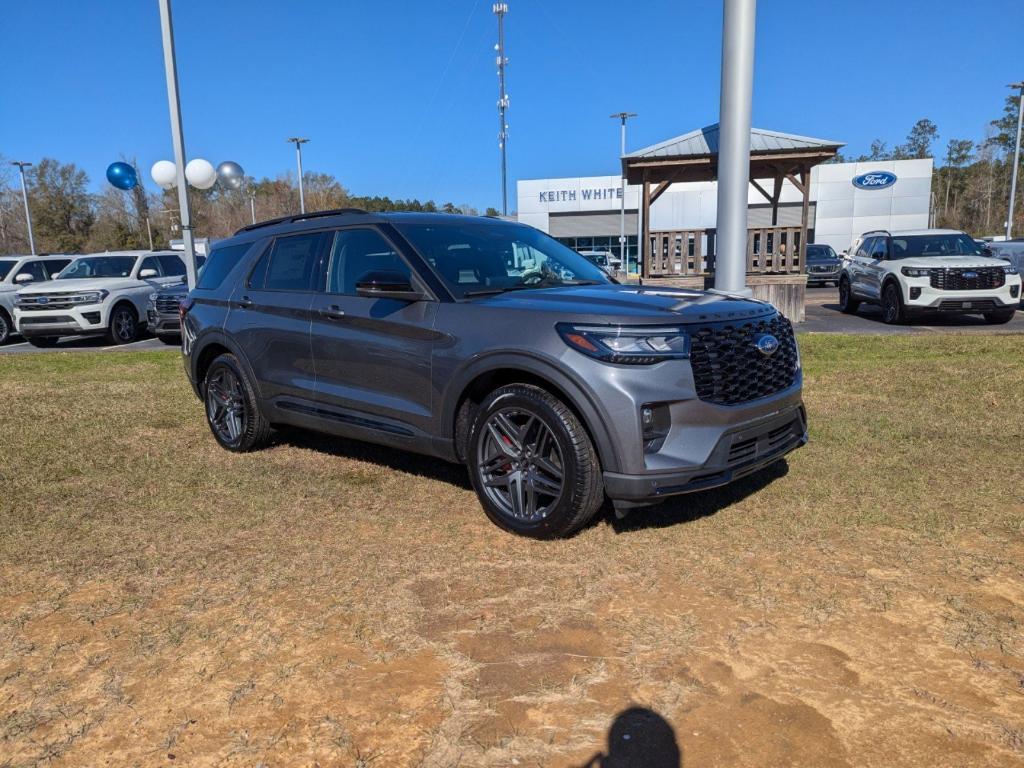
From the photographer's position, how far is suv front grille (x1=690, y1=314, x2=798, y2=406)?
12.5ft

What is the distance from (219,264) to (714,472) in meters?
4.47

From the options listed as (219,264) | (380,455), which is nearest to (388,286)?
(380,455)

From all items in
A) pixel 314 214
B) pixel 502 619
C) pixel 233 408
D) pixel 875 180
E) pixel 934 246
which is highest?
pixel 875 180

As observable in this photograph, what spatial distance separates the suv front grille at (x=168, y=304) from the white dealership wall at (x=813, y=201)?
3400 centimetres

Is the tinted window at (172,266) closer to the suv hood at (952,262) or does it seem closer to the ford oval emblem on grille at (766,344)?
the suv hood at (952,262)

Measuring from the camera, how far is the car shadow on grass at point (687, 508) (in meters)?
4.33

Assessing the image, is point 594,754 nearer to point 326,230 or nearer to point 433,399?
point 433,399

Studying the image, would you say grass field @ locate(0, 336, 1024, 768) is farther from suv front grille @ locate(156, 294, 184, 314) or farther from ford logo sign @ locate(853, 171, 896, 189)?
ford logo sign @ locate(853, 171, 896, 189)

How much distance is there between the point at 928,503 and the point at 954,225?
276 ft

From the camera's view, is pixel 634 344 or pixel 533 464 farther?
pixel 533 464

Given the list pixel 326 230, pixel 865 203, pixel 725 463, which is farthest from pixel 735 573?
pixel 865 203

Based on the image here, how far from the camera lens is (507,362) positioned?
13.2 feet

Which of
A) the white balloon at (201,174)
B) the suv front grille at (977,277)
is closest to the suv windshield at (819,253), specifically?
the suv front grille at (977,277)

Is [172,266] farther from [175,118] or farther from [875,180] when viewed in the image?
[875,180]
